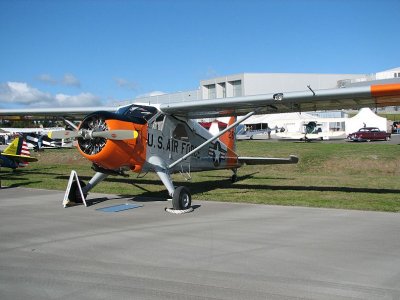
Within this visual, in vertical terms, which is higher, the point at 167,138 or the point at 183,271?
the point at 167,138

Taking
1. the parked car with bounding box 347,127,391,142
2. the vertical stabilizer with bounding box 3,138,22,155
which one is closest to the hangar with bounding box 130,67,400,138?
the parked car with bounding box 347,127,391,142

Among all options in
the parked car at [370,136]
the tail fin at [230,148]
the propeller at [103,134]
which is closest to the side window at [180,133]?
the propeller at [103,134]

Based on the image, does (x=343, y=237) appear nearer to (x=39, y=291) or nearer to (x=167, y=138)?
(x=39, y=291)

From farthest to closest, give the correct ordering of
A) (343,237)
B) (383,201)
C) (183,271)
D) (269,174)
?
(269,174)
(383,201)
(343,237)
(183,271)

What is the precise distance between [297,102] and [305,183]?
17.4 ft

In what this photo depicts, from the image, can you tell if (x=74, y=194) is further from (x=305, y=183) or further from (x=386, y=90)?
(x=305, y=183)

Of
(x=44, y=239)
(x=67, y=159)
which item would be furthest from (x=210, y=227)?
(x=67, y=159)

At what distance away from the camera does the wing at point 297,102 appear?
10539 mm

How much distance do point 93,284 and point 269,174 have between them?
16124 mm

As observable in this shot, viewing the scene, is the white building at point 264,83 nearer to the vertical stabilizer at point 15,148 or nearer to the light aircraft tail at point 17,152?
the light aircraft tail at point 17,152

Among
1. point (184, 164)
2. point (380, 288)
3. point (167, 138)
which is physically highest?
point (167, 138)

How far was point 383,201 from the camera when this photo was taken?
11070 millimetres

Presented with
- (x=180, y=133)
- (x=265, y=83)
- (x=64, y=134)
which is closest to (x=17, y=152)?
(x=180, y=133)

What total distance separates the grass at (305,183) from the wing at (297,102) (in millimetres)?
2638
